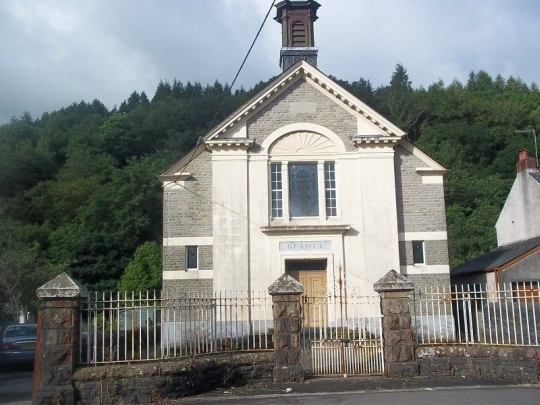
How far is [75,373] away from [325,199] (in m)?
13.8

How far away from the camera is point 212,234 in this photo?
2322 centimetres

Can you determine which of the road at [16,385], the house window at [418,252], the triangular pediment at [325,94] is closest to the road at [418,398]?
the road at [16,385]

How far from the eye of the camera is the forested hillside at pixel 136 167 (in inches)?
1799

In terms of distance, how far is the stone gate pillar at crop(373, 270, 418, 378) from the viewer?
13.6 m

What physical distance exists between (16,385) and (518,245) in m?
22.4

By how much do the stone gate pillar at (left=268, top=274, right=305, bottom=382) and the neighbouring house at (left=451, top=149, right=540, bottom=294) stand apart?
13.2 meters

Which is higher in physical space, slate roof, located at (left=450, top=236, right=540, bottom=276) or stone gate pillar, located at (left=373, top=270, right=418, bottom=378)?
slate roof, located at (left=450, top=236, right=540, bottom=276)

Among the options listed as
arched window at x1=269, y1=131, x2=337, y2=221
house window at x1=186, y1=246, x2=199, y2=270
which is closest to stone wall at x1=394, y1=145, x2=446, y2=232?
arched window at x1=269, y1=131, x2=337, y2=221

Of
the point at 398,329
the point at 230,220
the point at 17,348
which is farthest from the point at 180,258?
the point at 398,329

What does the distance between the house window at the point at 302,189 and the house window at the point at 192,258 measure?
324 centimetres

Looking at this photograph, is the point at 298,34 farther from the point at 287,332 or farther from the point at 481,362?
the point at 481,362

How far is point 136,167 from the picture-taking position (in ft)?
175

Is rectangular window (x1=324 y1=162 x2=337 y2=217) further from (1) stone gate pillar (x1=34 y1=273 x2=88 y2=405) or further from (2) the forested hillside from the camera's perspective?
(2) the forested hillside

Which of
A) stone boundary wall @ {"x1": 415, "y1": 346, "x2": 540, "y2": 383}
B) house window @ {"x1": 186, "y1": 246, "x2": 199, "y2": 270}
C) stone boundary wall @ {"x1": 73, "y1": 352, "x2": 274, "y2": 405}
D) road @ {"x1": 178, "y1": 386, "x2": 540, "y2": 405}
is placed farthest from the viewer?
house window @ {"x1": 186, "y1": 246, "x2": 199, "y2": 270}
